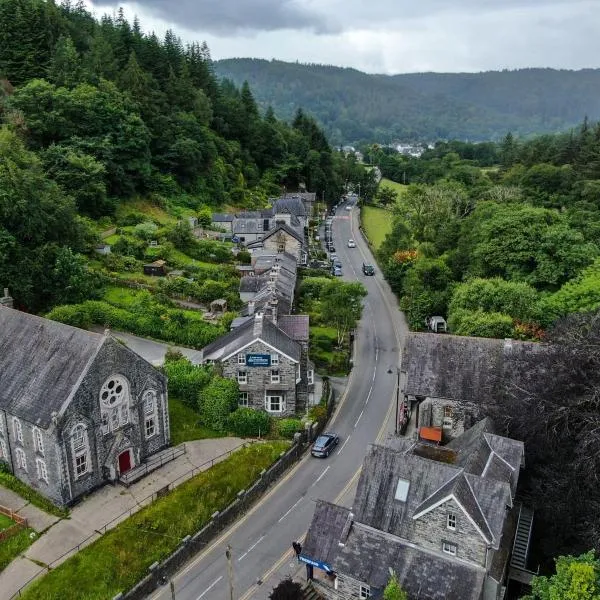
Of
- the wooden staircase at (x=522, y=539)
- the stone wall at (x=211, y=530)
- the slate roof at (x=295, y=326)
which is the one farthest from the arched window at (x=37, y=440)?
the wooden staircase at (x=522, y=539)

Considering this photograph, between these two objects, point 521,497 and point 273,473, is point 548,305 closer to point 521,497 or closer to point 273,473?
point 521,497

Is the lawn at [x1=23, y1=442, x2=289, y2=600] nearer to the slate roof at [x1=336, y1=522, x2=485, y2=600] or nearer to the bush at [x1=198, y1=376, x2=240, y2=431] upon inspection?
the bush at [x1=198, y1=376, x2=240, y2=431]

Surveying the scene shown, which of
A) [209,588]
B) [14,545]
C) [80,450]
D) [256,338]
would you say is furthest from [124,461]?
[256,338]

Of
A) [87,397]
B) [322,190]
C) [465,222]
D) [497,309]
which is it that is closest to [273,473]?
[87,397]

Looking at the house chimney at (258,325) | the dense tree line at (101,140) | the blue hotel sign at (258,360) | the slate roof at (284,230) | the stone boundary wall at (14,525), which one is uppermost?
the dense tree line at (101,140)

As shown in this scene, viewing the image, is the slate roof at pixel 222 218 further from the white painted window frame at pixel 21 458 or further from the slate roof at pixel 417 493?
the slate roof at pixel 417 493

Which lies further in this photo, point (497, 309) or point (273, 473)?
point (497, 309)

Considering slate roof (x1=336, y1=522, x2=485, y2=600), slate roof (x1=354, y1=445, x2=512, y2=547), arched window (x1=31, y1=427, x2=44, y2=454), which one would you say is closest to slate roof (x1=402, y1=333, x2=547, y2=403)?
slate roof (x1=354, y1=445, x2=512, y2=547)

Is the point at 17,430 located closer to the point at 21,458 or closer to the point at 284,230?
the point at 21,458
